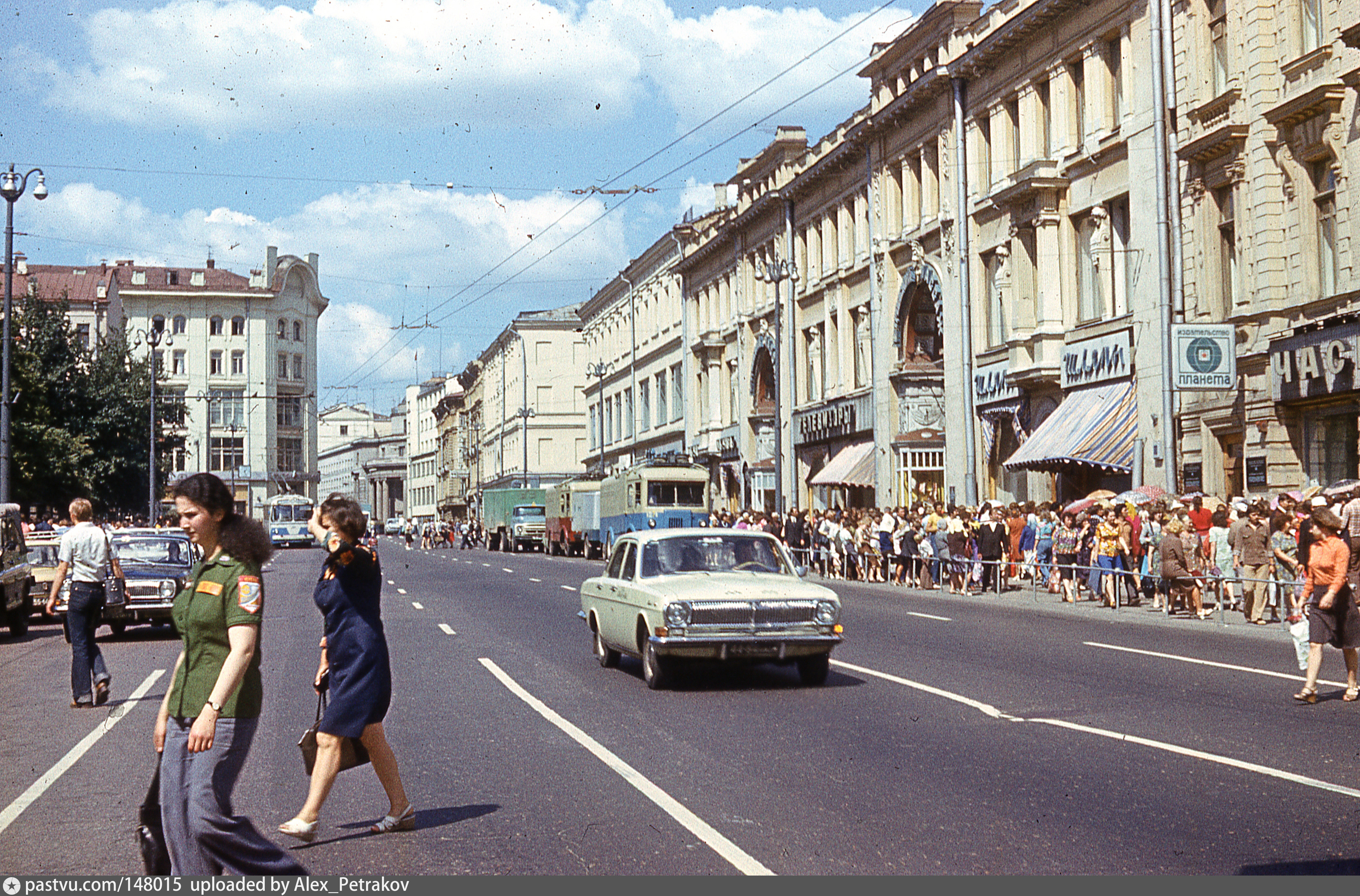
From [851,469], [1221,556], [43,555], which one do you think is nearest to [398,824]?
[1221,556]

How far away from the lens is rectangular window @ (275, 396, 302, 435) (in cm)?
12244

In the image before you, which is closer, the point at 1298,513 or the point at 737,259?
the point at 1298,513

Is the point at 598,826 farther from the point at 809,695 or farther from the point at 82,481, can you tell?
the point at 82,481

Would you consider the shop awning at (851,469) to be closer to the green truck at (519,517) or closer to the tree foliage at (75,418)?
the green truck at (519,517)

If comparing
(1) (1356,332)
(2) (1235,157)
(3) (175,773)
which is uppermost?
(2) (1235,157)

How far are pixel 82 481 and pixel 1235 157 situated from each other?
119 feet

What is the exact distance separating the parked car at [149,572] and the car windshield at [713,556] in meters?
8.25

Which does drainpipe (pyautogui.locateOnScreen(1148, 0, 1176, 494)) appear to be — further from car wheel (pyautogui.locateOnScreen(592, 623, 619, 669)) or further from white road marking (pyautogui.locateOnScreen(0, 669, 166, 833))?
white road marking (pyautogui.locateOnScreen(0, 669, 166, 833))

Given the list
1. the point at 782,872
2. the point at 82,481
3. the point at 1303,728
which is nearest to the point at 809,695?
the point at 1303,728

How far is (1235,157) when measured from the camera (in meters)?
30.7

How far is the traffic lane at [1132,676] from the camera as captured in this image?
1134 centimetres

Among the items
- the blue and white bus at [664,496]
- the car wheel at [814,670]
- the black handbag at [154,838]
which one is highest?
the blue and white bus at [664,496]

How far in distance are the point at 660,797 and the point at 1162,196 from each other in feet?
87.5

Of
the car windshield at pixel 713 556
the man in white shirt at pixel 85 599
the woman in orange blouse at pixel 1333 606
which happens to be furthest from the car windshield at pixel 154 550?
the woman in orange blouse at pixel 1333 606
